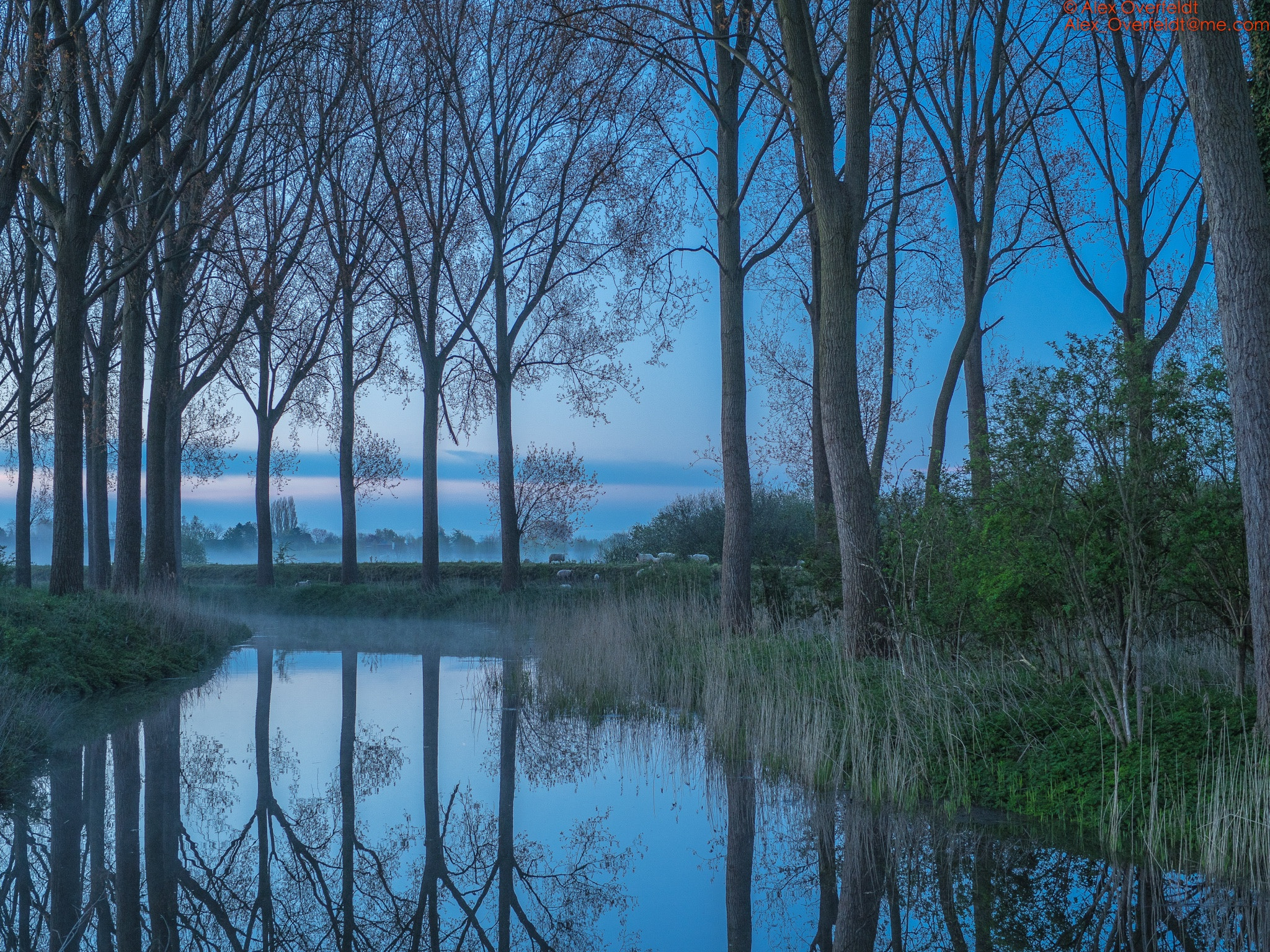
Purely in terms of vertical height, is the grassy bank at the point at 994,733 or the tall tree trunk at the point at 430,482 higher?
the tall tree trunk at the point at 430,482

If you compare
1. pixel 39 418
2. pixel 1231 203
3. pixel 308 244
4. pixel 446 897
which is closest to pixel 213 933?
pixel 446 897

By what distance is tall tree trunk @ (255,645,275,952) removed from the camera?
4367mm

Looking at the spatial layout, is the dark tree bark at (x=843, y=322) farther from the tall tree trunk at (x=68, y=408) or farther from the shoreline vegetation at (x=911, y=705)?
the tall tree trunk at (x=68, y=408)

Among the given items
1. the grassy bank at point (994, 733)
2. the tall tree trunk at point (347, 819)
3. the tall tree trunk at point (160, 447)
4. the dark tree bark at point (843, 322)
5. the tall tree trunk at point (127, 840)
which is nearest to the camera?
the tall tree trunk at point (127, 840)

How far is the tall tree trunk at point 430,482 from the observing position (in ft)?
74.3

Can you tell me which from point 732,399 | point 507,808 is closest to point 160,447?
point 732,399

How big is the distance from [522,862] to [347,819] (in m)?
1.33

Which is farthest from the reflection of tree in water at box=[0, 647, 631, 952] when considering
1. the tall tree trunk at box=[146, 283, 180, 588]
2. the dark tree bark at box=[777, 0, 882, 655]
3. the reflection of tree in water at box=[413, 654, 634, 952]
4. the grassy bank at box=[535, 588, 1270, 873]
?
the tall tree trunk at box=[146, 283, 180, 588]

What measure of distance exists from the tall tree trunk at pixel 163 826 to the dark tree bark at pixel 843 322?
6243 millimetres

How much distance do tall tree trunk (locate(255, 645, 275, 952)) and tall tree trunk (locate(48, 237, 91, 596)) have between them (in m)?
3.88

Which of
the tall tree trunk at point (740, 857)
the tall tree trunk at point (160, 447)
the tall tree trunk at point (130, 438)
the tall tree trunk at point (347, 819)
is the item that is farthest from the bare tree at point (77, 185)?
the tall tree trunk at point (740, 857)

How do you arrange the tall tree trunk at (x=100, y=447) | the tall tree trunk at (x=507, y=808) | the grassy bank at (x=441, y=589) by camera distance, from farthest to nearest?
1. the tall tree trunk at (x=100, y=447)
2. the grassy bank at (x=441, y=589)
3. the tall tree trunk at (x=507, y=808)

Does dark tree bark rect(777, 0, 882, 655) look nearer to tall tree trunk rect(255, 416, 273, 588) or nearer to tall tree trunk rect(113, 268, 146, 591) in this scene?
tall tree trunk rect(113, 268, 146, 591)

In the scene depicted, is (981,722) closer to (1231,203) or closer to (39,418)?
(1231,203)
